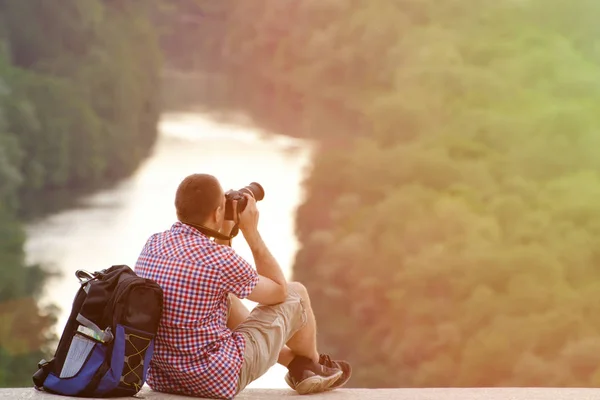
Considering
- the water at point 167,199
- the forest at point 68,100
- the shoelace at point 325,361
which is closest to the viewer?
the shoelace at point 325,361

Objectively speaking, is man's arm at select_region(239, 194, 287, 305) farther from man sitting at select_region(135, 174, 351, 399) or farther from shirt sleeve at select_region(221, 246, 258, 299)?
shirt sleeve at select_region(221, 246, 258, 299)

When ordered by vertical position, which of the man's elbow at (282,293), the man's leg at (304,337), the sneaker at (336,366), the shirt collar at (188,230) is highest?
the shirt collar at (188,230)

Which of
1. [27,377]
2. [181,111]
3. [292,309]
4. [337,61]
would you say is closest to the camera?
[292,309]

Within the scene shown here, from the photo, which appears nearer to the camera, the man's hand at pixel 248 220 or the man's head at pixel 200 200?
the man's head at pixel 200 200

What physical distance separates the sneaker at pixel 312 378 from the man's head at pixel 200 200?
0.67m

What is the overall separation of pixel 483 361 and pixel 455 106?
2055mm

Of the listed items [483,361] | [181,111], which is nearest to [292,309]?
[181,111]

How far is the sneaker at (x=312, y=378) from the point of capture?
327 cm

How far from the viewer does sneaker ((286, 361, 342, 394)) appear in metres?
3.27

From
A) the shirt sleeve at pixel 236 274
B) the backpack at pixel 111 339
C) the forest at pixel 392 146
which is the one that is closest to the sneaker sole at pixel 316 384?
the shirt sleeve at pixel 236 274

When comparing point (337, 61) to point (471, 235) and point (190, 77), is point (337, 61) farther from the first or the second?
point (471, 235)

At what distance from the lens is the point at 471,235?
23.3ft

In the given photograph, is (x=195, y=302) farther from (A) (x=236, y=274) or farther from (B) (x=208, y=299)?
(A) (x=236, y=274)

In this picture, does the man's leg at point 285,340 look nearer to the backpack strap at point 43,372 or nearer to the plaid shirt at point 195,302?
the plaid shirt at point 195,302
